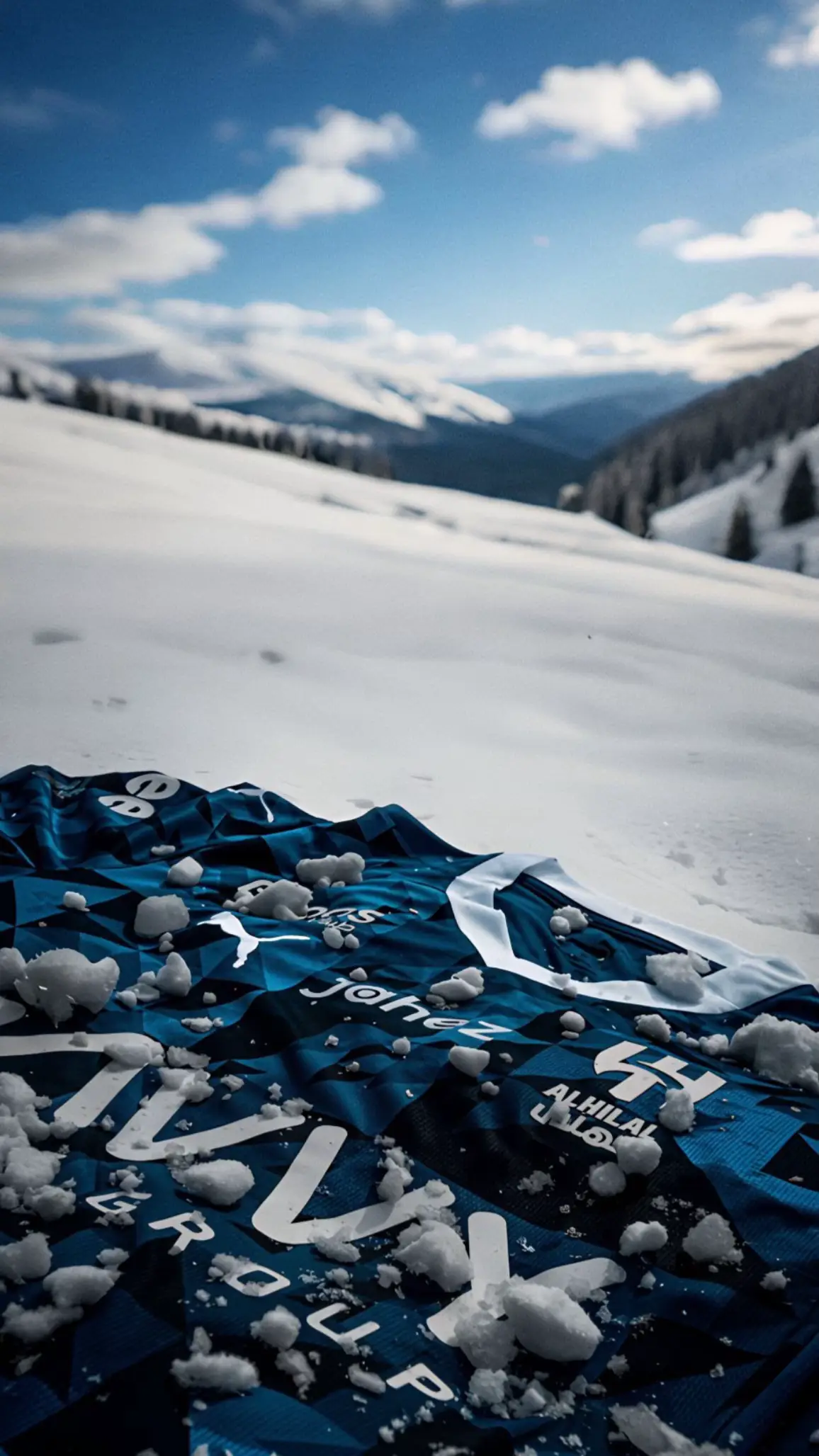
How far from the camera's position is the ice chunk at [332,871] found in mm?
1445

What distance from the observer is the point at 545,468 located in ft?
9.17

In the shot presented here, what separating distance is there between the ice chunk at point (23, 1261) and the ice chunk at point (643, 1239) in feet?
1.44

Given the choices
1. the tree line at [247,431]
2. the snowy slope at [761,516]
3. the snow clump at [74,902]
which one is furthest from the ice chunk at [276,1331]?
the tree line at [247,431]

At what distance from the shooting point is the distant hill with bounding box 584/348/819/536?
8.19 feet

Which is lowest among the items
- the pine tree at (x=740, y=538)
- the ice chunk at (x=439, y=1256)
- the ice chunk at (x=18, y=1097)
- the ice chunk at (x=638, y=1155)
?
the ice chunk at (x=439, y=1256)

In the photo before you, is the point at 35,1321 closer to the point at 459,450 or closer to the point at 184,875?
the point at 184,875

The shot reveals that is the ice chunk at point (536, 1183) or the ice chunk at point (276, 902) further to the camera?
the ice chunk at point (276, 902)

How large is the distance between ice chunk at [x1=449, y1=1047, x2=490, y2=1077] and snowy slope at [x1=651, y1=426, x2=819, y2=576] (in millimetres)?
1836

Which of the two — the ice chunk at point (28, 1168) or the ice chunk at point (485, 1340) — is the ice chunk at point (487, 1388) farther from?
the ice chunk at point (28, 1168)

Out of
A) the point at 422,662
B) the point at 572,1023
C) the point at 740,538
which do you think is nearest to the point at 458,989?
the point at 572,1023

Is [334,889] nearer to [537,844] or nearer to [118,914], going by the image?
[118,914]

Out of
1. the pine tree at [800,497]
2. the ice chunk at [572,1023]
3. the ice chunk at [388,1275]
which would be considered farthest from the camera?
the pine tree at [800,497]

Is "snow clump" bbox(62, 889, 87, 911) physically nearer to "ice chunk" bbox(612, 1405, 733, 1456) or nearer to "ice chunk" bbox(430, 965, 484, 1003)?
"ice chunk" bbox(430, 965, 484, 1003)

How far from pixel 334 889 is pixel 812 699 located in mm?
1352
